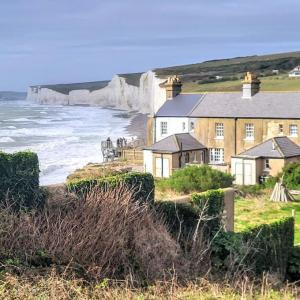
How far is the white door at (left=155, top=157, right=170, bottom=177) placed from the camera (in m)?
40.8

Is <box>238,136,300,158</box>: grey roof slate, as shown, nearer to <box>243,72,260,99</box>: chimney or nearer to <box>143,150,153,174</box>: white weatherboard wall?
<box>243,72,260,99</box>: chimney

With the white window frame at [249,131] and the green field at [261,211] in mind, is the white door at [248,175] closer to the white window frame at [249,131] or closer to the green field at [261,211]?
the white window frame at [249,131]

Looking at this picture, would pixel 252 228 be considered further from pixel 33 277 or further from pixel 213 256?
pixel 33 277

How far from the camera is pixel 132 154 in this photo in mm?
52781

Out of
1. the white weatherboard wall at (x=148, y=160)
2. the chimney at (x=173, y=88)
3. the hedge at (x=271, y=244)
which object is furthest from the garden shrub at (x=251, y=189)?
the hedge at (x=271, y=244)

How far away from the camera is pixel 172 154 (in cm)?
4066

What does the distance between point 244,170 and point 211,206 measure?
22282 mm

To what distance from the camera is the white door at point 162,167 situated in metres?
40.8

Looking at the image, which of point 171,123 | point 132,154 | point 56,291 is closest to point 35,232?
point 56,291

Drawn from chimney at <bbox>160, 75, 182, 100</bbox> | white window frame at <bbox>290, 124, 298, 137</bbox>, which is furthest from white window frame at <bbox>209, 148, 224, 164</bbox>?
chimney at <bbox>160, 75, 182, 100</bbox>

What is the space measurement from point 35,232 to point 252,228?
590 centimetres

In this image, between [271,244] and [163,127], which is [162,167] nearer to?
[163,127]

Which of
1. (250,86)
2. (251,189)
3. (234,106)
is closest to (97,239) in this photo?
(251,189)

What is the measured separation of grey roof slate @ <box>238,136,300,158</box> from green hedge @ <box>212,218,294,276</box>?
21.3 meters
